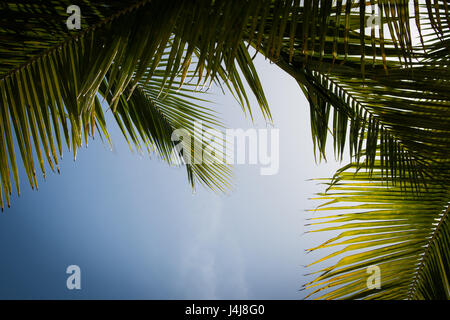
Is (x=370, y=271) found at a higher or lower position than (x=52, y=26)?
lower

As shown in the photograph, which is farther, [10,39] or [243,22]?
[10,39]

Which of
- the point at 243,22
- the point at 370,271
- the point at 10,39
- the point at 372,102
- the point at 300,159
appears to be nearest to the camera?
the point at 243,22

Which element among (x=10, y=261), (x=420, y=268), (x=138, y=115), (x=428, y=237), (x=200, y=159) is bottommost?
(x=10, y=261)

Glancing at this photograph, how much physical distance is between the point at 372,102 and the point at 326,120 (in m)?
0.14

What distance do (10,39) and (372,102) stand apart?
3.05 feet

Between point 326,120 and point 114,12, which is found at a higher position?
point 114,12

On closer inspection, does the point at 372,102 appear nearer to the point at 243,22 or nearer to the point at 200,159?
the point at 243,22

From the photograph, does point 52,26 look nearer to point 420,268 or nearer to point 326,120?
point 326,120

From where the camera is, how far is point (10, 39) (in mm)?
758

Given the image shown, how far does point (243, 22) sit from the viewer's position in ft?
2.11

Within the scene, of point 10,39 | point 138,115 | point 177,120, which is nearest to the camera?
point 10,39
